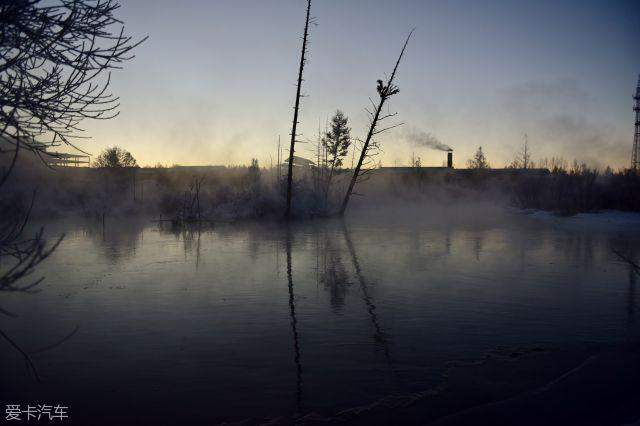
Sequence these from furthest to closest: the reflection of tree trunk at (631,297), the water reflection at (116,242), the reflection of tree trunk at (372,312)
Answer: the water reflection at (116,242) < the reflection of tree trunk at (631,297) < the reflection of tree trunk at (372,312)

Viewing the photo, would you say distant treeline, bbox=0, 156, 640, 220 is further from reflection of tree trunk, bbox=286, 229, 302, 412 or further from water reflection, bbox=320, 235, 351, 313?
reflection of tree trunk, bbox=286, 229, 302, 412

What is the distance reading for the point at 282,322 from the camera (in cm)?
679

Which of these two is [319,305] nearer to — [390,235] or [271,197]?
[390,235]

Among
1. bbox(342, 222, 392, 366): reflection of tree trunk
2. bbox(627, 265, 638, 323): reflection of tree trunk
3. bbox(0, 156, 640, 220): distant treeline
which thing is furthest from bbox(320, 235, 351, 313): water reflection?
bbox(0, 156, 640, 220): distant treeline

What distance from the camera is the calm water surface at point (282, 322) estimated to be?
15.2 ft

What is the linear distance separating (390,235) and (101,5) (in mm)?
16313

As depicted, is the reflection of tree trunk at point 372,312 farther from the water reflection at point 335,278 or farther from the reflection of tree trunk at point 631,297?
the reflection of tree trunk at point 631,297

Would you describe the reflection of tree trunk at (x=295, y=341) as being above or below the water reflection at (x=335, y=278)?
below

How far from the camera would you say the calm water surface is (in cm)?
464

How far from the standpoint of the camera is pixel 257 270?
1100 centimetres

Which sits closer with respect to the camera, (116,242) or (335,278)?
(335,278)

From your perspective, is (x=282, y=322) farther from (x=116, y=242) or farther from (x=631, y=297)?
(x=116, y=242)

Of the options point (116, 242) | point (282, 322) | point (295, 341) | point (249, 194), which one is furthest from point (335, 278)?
point (249, 194)

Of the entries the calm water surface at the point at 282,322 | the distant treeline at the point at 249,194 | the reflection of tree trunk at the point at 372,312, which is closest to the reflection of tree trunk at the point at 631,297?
the calm water surface at the point at 282,322
